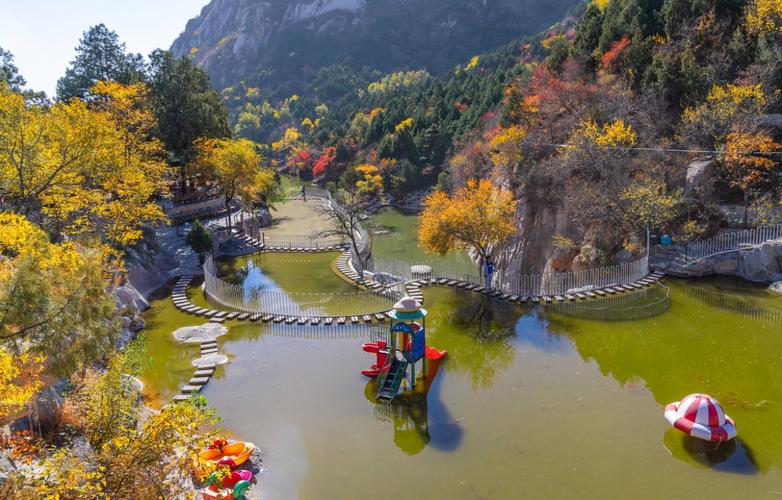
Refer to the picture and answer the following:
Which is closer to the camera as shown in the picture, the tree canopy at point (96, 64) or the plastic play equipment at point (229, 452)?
the plastic play equipment at point (229, 452)

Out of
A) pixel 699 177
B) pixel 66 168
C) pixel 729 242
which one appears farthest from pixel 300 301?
pixel 699 177

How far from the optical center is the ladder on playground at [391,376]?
51.9ft

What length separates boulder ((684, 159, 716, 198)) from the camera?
26.2 metres

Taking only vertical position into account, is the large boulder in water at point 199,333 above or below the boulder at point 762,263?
below

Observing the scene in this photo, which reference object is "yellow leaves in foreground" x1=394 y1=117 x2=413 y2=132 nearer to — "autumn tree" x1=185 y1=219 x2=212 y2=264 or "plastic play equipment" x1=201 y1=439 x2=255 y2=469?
"autumn tree" x1=185 y1=219 x2=212 y2=264

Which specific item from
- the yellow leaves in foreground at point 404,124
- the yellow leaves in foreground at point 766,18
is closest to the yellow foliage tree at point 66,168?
the yellow leaves in foreground at point 766,18

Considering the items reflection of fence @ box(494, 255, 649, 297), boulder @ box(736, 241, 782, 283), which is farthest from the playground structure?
boulder @ box(736, 241, 782, 283)

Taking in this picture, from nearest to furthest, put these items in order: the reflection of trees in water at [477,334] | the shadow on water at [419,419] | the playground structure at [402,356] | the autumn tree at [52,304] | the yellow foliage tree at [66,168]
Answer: the autumn tree at [52,304]
the shadow on water at [419,419]
the playground structure at [402,356]
the reflection of trees in water at [477,334]
the yellow foliage tree at [66,168]

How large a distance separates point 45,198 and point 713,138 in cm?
3072

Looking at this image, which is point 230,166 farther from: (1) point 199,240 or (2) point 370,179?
(2) point 370,179

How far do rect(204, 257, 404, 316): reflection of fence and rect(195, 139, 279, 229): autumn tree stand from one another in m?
11.2

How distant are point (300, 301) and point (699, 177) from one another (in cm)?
2042

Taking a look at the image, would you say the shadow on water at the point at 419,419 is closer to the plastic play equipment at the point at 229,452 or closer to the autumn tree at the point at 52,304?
the plastic play equipment at the point at 229,452

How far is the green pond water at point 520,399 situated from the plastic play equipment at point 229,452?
62cm
